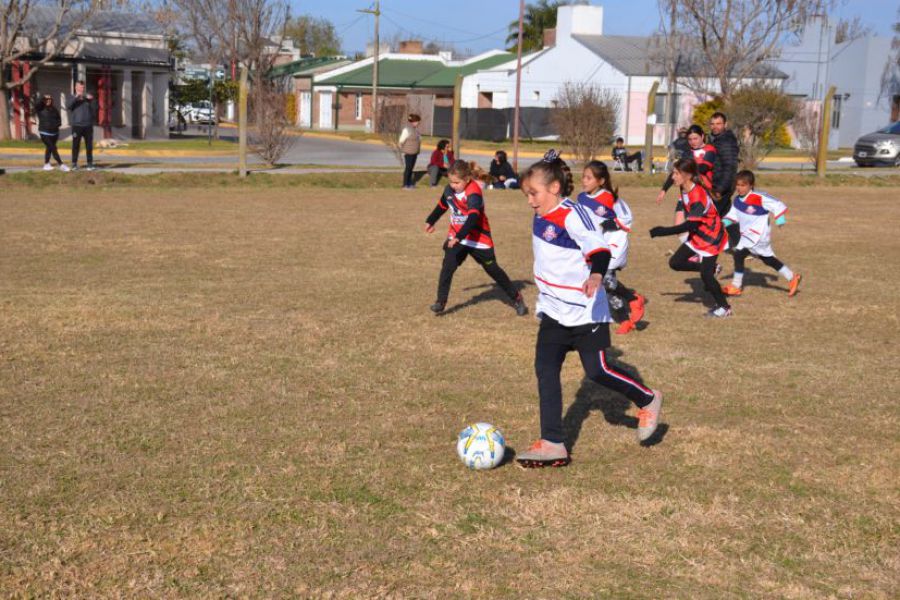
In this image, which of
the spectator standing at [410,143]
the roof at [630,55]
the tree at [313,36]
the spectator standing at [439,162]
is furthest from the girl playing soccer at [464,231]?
the tree at [313,36]

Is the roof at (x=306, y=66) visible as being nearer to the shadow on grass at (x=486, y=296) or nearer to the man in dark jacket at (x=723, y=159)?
the man in dark jacket at (x=723, y=159)

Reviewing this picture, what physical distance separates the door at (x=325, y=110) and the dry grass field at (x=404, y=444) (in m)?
54.9

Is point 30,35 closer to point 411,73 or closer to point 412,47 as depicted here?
point 411,73

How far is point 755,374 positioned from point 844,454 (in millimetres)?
1824

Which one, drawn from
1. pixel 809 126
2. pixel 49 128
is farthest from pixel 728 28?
pixel 49 128

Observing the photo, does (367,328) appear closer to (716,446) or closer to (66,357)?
(66,357)

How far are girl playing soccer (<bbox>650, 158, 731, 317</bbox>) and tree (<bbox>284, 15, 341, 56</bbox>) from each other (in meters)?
100

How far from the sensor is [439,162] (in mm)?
24203

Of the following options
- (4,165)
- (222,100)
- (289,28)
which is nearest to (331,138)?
(222,100)

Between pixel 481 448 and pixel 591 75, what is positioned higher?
pixel 591 75

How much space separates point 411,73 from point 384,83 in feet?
9.26

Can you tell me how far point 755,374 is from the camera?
775 cm

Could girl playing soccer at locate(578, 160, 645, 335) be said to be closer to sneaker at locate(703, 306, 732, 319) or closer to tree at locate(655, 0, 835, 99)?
sneaker at locate(703, 306, 732, 319)

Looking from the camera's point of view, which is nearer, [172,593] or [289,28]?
[172,593]
